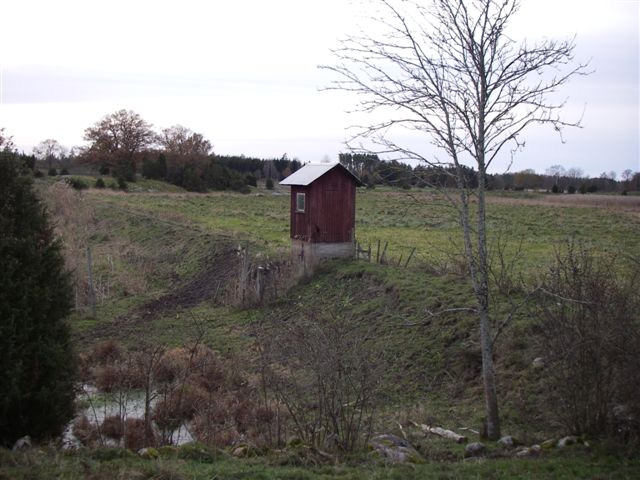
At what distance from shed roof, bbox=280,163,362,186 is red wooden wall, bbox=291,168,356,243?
6.1 inches

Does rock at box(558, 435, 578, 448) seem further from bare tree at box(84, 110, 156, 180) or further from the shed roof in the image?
bare tree at box(84, 110, 156, 180)

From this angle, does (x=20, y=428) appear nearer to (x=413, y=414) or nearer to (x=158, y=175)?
(x=413, y=414)

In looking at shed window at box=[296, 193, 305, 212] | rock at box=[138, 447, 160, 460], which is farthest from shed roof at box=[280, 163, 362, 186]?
rock at box=[138, 447, 160, 460]

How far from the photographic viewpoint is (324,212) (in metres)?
21.9

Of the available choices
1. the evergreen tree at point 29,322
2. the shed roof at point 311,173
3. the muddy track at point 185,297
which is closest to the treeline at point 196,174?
the muddy track at point 185,297

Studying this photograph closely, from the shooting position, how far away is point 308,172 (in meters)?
22.8

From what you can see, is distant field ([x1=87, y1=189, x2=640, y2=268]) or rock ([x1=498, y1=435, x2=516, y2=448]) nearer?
rock ([x1=498, y1=435, x2=516, y2=448])

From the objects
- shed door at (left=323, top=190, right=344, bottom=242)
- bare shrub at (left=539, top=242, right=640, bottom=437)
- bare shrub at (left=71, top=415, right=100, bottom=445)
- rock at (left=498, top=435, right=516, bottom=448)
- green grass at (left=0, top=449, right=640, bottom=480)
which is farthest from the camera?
shed door at (left=323, top=190, right=344, bottom=242)

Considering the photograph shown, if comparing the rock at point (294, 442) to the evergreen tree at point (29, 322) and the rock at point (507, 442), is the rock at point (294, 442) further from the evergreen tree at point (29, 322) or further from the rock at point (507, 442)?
the evergreen tree at point (29, 322)

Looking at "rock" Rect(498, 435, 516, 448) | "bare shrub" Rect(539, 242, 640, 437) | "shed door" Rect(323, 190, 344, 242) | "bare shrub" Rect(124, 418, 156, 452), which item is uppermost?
"shed door" Rect(323, 190, 344, 242)

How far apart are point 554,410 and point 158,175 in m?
68.4

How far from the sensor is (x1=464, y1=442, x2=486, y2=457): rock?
7.91 metres

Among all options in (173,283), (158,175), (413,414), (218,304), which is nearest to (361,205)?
(173,283)

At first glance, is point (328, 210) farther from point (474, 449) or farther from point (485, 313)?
point (474, 449)
